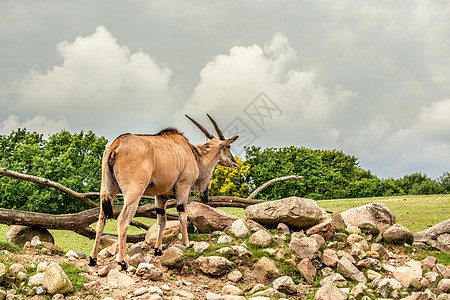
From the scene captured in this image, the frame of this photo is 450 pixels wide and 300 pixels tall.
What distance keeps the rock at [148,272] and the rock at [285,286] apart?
2.36m

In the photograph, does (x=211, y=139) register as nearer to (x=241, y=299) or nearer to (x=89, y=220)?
(x=89, y=220)

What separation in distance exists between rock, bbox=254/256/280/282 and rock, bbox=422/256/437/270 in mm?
4179

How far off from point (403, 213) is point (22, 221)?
17.2m

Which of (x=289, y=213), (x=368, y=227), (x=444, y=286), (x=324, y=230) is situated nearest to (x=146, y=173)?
(x=289, y=213)

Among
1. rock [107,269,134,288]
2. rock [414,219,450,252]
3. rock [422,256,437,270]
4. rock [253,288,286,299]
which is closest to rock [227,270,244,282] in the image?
rock [253,288,286,299]

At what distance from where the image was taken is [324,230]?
11164 millimetres

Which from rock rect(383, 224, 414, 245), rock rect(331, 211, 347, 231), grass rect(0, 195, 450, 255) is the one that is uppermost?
grass rect(0, 195, 450, 255)

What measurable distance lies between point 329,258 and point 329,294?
1750 millimetres

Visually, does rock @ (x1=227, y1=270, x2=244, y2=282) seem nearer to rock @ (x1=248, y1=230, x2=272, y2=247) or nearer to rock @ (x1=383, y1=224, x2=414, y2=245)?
rock @ (x1=248, y1=230, x2=272, y2=247)

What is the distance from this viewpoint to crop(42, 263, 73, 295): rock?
23.7 feet

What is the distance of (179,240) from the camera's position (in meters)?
10.9

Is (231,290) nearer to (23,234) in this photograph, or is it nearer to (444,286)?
(444,286)

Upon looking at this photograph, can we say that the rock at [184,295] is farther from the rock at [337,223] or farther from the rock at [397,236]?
the rock at [397,236]

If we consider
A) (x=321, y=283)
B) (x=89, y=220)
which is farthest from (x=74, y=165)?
(x=321, y=283)
